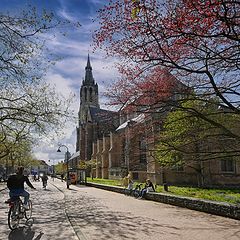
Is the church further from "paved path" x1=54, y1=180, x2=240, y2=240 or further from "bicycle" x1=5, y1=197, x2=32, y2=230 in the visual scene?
"bicycle" x1=5, y1=197, x2=32, y2=230

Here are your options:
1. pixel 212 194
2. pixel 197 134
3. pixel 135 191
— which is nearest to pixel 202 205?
pixel 197 134

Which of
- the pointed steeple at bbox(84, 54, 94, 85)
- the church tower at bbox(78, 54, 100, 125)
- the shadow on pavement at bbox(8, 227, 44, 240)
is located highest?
the pointed steeple at bbox(84, 54, 94, 85)

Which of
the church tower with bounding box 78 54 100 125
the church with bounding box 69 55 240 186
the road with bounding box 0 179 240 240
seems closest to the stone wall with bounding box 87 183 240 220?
the road with bounding box 0 179 240 240

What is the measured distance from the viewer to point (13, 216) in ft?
31.3

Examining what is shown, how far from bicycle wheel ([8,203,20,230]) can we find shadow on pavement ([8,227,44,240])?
8.2 inches

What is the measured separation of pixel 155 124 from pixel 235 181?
2336 centimetres

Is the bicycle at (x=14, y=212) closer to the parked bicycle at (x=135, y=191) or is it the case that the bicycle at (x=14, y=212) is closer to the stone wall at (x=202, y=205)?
the stone wall at (x=202, y=205)

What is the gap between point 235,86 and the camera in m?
10.8

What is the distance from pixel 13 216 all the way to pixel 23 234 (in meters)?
1.17

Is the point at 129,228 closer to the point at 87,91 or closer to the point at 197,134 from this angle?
the point at 197,134

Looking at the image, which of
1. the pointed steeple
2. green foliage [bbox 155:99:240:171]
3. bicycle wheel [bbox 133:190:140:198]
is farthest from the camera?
the pointed steeple

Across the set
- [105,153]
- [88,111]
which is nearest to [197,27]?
[105,153]

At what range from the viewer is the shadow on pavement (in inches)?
318

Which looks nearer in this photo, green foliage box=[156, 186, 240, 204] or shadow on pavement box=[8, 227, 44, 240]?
shadow on pavement box=[8, 227, 44, 240]
